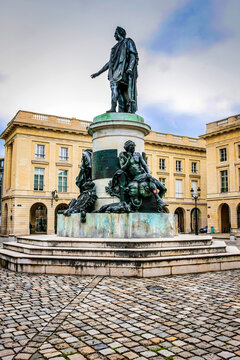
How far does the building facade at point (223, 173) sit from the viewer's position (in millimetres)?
37688

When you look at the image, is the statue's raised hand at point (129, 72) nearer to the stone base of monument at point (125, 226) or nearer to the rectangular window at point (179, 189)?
the stone base of monument at point (125, 226)

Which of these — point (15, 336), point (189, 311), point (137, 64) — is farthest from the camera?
point (137, 64)

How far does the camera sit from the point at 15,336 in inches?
147

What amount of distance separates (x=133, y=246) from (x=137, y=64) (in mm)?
6649

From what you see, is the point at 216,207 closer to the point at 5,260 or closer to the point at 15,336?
the point at 5,260

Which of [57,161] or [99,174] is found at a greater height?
[57,161]

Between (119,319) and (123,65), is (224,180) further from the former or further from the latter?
(119,319)

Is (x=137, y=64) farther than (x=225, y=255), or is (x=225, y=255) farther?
(x=137, y=64)

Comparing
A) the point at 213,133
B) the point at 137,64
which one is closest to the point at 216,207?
the point at 213,133

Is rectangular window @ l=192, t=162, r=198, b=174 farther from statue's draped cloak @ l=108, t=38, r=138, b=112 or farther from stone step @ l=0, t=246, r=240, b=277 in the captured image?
stone step @ l=0, t=246, r=240, b=277

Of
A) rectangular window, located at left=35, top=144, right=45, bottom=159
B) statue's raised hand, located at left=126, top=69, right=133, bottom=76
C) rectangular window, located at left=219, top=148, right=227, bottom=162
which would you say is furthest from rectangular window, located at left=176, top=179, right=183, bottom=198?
statue's raised hand, located at left=126, top=69, right=133, bottom=76

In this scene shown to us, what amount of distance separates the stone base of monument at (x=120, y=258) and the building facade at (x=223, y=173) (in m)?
29.9

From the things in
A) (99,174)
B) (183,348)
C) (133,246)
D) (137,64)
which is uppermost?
(137,64)

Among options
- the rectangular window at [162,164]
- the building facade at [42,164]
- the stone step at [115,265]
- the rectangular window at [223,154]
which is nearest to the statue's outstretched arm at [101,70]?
the stone step at [115,265]
